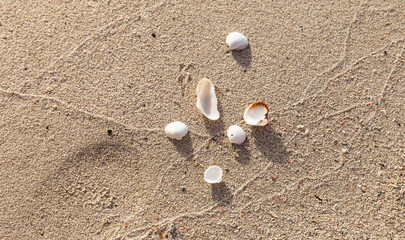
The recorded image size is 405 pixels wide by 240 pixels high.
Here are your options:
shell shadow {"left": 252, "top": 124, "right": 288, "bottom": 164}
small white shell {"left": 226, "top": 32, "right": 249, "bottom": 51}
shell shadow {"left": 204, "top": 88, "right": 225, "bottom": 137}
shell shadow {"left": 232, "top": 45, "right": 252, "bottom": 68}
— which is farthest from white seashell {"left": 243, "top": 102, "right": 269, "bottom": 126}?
small white shell {"left": 226, "top": 32, "right": 249, "bottom": 51}

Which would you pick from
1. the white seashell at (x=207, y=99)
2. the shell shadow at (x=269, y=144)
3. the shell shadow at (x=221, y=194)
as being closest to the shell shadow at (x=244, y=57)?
the white seashell at (x=207, y=99)

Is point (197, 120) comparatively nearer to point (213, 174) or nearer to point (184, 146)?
point (184, 146)

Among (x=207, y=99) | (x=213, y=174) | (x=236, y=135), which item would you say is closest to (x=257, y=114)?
(x=236, y=135)

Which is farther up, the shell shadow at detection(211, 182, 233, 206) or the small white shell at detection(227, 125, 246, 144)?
the small white shell at detection(227, 125, 246, 144)

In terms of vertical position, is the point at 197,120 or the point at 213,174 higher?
the point at 197,120

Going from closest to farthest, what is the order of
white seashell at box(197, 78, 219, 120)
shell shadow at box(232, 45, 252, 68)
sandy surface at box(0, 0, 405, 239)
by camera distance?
sandy surface at box(0, 0, 405, 239), white seashell at box(197, 78, 219, 120), shell shadow at box(232, 45, 252, 68)

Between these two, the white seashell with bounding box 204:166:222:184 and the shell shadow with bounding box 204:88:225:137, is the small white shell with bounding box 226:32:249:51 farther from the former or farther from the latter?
the white seashell with bounding box 204:166:222:184

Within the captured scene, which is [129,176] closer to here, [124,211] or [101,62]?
[124,211]
